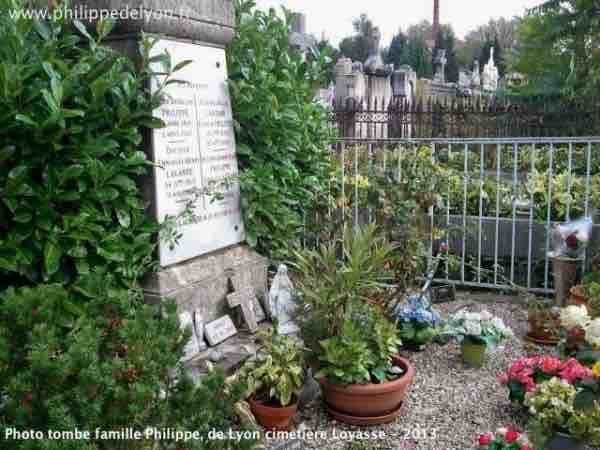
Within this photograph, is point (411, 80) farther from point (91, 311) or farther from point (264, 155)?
point (91, 311)

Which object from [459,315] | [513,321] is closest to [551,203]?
[513,321]

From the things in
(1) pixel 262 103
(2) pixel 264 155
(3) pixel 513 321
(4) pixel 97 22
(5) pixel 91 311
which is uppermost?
(4) pixel 97 22

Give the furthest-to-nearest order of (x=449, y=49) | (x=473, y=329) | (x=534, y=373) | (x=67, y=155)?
(x=449, y=49)
(x=473, y=329)
(x=534, y=373)
(x=67, y=155)

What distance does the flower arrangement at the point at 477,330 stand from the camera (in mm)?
3955

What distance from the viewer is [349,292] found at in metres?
3.47

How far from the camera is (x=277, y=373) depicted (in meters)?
3.13

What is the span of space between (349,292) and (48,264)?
159 cm

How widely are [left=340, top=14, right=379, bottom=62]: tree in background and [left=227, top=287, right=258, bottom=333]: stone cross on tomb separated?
40.6m

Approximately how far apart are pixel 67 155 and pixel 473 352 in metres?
2.72

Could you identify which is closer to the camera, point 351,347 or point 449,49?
point 351,347

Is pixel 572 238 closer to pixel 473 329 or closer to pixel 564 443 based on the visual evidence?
pixel 473 329

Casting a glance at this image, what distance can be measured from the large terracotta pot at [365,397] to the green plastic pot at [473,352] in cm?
85

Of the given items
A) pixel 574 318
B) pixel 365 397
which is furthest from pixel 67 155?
pixel 574 318

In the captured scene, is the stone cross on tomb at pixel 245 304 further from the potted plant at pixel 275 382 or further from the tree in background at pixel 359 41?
the tree in background at pixel 359 41
